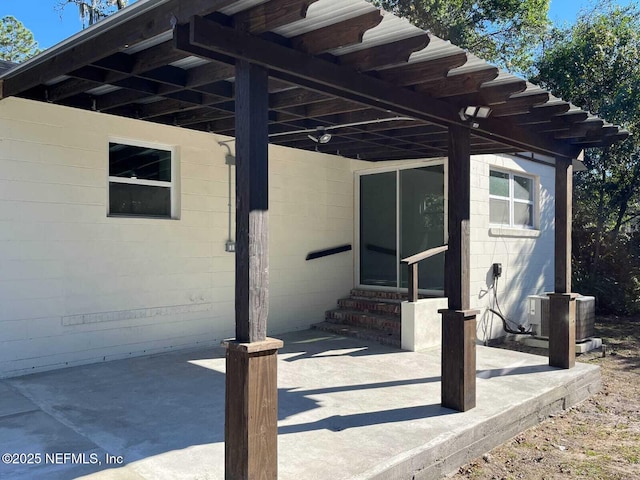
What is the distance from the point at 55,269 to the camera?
5.56 metres

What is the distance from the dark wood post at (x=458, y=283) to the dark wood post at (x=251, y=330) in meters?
2.18

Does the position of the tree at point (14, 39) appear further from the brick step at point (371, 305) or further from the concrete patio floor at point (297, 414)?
the concrete patio floor at point (297, 414)

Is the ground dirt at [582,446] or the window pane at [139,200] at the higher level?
the window pane at [139,200]

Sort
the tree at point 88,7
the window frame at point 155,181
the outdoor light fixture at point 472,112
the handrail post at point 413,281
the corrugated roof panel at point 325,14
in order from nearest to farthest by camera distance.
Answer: the corrugated roof panel at point 325,14
the outdoor light fixture at point 472,112
the window frame at point 155,181
the handrail post at point 413,281
the tree at point 88,7

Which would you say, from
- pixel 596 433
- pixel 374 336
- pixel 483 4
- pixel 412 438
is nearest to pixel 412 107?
pixel 412 438

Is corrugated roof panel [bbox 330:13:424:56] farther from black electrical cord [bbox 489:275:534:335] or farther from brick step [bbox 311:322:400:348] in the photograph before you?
black electrical cord [bbox 489:275:534:335]

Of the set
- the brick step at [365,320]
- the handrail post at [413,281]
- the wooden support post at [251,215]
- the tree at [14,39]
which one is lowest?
the brick step at [365,320]

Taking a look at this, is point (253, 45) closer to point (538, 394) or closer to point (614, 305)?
point (538, 394)

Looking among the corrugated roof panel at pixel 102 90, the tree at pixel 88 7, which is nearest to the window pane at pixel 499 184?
the corrugated roof panel at pixel 102 90

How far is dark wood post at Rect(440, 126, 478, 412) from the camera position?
15.0 feet

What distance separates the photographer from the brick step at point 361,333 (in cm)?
718

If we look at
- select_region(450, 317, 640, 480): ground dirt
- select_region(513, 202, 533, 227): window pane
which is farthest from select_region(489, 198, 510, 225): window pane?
select_region(450, 317, 640, 480): ground dirt

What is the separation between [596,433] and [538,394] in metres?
0.56

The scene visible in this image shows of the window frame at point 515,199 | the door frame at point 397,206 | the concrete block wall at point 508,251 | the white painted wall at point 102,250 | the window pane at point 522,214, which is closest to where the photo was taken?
the white painted wall at point 102,250
